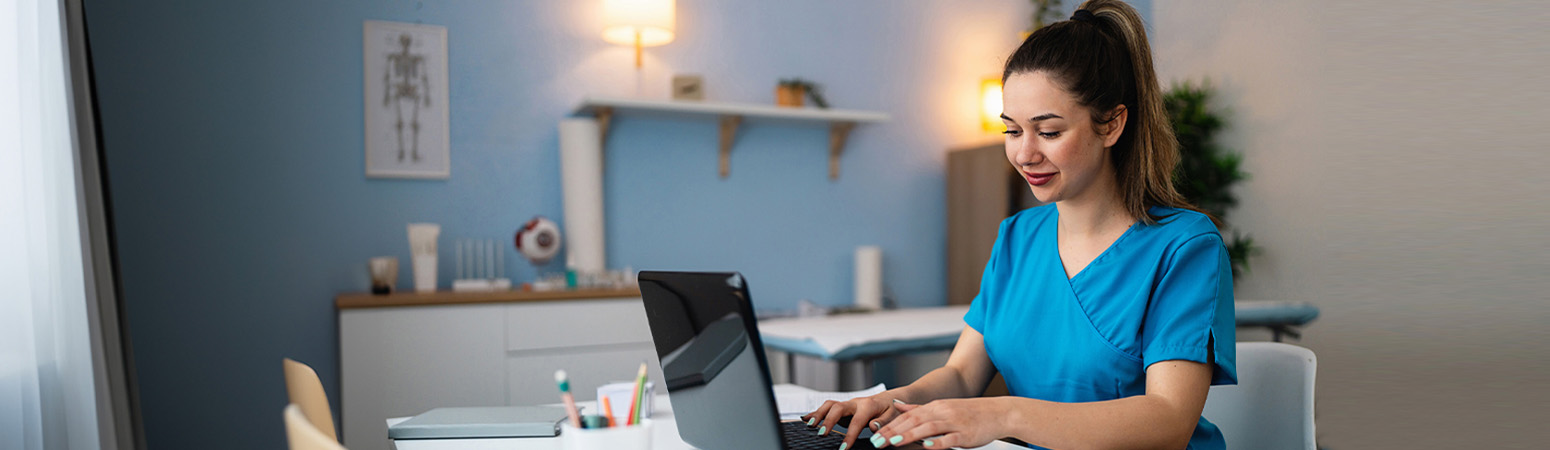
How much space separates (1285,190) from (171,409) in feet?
13.6

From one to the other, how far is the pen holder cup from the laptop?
4.7 inches

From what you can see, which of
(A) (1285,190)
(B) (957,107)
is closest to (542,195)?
(B) (957,107)

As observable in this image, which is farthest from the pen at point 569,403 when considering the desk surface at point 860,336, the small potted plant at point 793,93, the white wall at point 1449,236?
the small potted plant at point 793,93

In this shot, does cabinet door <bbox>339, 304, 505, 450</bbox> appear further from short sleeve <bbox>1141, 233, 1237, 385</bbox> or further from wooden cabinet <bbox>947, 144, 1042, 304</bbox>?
short sleeve <bbox>1141, 233, 1237, 385</bbox>

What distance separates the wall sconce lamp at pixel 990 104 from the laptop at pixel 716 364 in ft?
10.8

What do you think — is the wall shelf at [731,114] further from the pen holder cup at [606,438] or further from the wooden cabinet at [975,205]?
the pen holder cup at [606,438]

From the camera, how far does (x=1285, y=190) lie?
3.79 meters

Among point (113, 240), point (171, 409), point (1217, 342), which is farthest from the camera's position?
point (171, 409)

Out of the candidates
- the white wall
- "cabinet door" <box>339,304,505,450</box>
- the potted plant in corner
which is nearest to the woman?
the white wall

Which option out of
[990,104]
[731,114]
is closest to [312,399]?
[731,114]

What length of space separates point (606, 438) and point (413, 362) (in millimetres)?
2186

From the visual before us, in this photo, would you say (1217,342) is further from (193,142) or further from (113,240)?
(193,142)

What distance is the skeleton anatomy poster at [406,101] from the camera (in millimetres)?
3209

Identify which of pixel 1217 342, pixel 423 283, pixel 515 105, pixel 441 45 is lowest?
pixel 423 283
